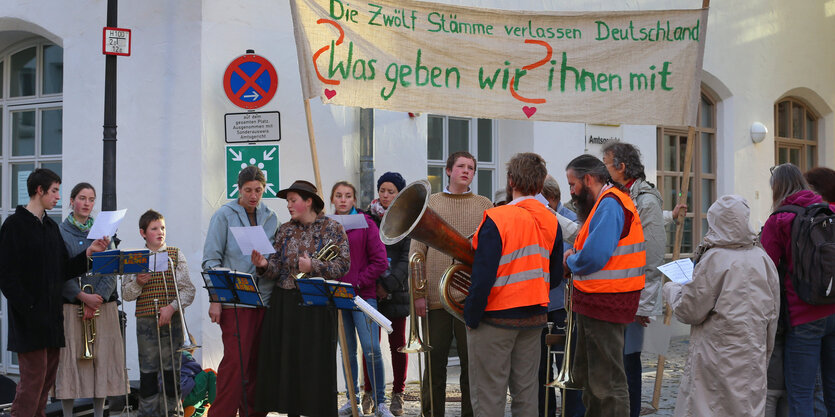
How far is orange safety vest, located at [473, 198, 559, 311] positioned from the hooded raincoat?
0.96 metres

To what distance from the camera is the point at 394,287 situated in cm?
782

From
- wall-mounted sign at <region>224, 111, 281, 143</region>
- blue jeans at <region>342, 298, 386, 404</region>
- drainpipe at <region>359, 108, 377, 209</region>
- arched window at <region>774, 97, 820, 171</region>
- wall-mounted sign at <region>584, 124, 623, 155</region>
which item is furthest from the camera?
arched window at <region>774, 97, 820, 171</region>

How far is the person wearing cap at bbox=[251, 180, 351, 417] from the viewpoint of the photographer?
660cm

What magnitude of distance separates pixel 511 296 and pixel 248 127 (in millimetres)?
3667

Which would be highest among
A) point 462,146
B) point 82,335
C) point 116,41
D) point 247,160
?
point 116,41

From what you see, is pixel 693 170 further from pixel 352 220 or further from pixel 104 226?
pixel 104 226

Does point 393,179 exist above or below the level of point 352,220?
above

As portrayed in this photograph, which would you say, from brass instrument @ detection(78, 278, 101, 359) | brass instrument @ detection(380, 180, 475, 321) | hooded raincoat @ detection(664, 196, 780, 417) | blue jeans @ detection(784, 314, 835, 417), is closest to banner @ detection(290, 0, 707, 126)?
brass instrument @ detection(380, 180, 475, 321)

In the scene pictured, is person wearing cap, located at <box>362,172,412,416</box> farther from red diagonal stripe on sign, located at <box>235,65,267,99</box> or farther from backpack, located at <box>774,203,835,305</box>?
backpack, located at <box>774,203,835,305</box>

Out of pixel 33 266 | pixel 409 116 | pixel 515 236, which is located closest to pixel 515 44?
pixel 409 116

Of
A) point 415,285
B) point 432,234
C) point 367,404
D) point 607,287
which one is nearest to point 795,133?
point 367,404

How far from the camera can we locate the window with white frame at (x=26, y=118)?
390 inches

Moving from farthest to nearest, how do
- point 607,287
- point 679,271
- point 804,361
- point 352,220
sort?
point 352,220 → point 804,361 → point 679,271 → point 607,287

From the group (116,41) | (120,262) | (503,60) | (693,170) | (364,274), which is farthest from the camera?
(693,170)
